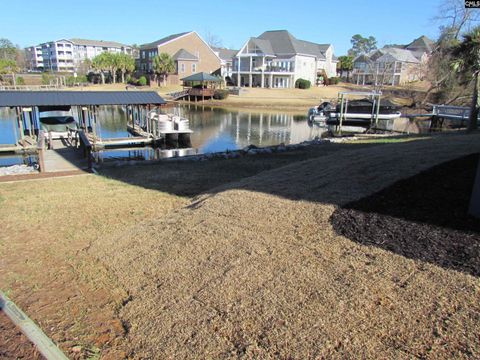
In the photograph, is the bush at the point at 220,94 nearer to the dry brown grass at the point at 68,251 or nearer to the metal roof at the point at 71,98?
the metal roof at the point at 71,98

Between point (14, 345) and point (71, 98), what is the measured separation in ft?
66.5

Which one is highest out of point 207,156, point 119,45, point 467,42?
point 119,45

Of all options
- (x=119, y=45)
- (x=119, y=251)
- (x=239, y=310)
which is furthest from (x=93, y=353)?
(x=119, y=45)

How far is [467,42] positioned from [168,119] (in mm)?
17603

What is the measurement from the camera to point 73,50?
115688mm

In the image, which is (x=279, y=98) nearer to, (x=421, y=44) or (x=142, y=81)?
(x=142, y=81)

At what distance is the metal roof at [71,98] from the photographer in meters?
20.4

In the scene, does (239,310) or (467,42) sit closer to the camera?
(239,310)

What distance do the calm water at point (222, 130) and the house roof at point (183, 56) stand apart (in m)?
23.5

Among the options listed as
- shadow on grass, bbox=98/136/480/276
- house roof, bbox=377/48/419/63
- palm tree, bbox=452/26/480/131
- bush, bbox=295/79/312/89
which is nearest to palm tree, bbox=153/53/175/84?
bush, bbox=295/79/312/89

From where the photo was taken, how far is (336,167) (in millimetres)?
8602

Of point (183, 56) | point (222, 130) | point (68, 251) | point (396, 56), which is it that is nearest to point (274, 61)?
point (183, 56)

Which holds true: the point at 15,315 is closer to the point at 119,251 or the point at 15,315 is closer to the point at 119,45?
the point at 119,251

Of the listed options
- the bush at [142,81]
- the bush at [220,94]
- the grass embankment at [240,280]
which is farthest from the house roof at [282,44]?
the grass embankment at [240,280]
